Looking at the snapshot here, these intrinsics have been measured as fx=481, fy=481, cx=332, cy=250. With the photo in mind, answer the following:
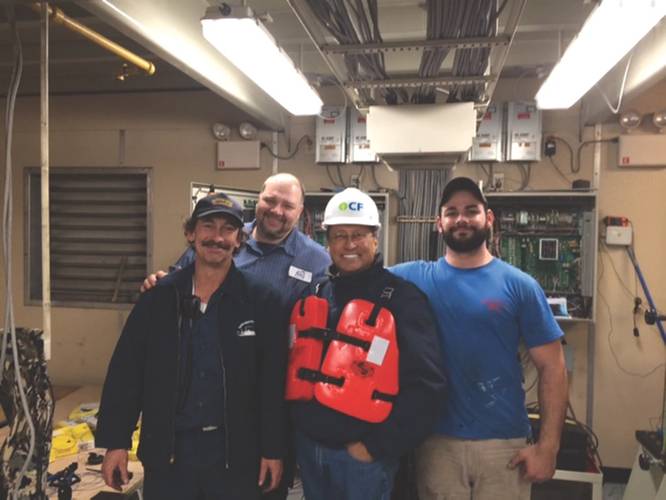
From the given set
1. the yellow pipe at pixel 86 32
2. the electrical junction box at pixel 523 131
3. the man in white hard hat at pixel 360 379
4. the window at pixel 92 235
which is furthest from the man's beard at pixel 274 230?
the window at pixel 92 235

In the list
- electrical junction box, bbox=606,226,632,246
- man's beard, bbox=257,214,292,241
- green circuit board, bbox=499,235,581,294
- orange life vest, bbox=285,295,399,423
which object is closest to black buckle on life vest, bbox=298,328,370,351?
orange life vest, bbox=285,295,399,423

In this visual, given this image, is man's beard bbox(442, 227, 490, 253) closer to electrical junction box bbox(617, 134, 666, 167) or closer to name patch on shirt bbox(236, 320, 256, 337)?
name patch on shirt bbox(236, 320, 256, 337)

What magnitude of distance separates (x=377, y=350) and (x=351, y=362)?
93mm

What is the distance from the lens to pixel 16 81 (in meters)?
1.56

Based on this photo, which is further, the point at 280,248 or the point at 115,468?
the point at 280,248

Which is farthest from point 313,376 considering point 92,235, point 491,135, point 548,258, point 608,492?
point 92,235

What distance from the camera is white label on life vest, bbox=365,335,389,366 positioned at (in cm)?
155

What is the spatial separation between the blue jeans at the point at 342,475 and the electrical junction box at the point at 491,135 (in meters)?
2.51

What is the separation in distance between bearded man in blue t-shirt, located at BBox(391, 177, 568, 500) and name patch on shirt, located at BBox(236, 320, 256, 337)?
2.17 ft

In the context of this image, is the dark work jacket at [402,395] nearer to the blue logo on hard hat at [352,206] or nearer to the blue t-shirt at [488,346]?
the blue t-shirt at [488,346]

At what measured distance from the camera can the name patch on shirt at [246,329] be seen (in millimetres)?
1685

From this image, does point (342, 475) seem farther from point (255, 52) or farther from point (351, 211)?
point (255, 52)

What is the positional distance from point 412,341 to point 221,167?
2778 mm

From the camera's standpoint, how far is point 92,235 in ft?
14.1
